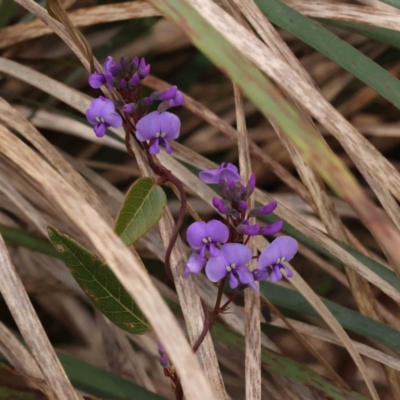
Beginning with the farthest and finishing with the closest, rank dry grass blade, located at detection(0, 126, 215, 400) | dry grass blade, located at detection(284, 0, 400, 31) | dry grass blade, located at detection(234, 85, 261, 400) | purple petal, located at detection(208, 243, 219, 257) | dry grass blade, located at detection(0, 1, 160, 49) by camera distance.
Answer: dry grass blade, located at detection(0, 1, 160, 49) < dry grass blade, located at detection(284, 0, 400, 31) < dry grass blade, located at detection(234, 85, 261, 400) < purple petal, located at detection(208, 243, 219, 257) < dry grass blade, located at detection(0, 126, 215, 400)

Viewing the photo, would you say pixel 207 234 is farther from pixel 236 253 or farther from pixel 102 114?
pixel 102 114

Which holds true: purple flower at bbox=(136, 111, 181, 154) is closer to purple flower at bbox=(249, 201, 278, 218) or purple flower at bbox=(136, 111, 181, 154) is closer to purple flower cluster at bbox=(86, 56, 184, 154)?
purple flower cluster at bbox=(86, 56, 184, 154)

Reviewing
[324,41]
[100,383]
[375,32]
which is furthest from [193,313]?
[375,32]

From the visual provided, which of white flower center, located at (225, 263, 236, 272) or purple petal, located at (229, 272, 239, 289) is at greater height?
white flower center, located at (225, 263, 236, 272)

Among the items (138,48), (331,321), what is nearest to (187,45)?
(138,48)

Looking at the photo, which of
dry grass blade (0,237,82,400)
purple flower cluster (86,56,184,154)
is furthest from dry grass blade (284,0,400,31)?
dry grass blade (0,237,82,400)

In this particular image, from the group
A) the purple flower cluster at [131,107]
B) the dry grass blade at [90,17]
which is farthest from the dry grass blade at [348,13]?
the purple flower cluster at [131,107]
